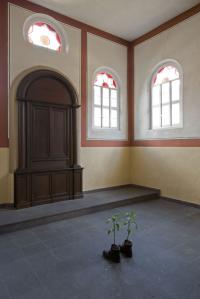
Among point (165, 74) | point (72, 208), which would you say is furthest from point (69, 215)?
point (165, 74)

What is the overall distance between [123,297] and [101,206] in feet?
7.89

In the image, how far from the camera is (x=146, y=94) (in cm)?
548

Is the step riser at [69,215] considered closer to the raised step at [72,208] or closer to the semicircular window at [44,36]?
the raised step at [72,208]

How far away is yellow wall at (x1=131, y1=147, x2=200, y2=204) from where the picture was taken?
4.46m

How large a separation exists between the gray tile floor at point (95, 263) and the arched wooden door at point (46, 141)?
1.05 m

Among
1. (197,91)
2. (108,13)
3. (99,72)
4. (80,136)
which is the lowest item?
(80,136)

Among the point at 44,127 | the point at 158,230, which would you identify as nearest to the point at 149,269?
the point at 158,230

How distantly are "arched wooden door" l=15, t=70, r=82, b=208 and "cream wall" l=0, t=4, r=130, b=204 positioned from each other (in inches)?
6.6

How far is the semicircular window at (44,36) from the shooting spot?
441 cm

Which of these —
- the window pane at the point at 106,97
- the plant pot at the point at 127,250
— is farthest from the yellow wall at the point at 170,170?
the plant pot at the point at 127,250

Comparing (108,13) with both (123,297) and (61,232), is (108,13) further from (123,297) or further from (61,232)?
(123,297)

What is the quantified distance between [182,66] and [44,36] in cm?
309

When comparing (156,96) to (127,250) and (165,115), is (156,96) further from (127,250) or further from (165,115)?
(127,250)

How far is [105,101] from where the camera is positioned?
5.45m
